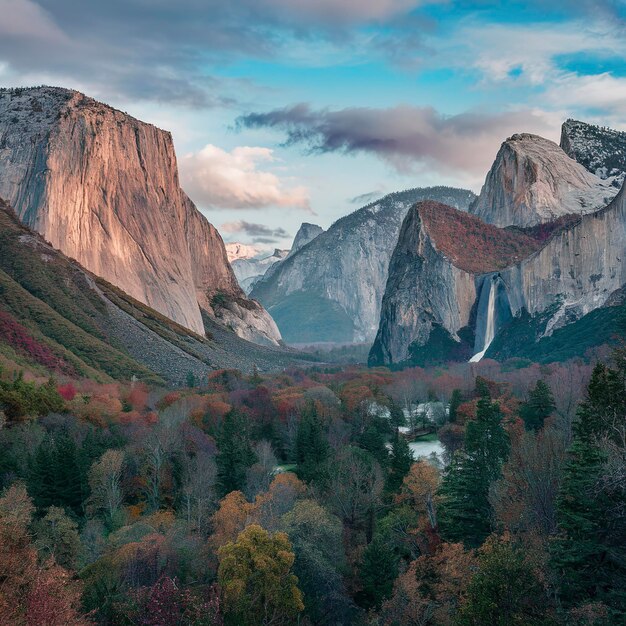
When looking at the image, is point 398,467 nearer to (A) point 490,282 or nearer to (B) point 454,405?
(B) point 454,405

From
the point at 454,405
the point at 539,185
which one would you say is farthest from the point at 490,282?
the point at 454,405

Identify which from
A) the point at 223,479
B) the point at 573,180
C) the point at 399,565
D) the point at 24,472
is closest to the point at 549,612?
the point at 399,565

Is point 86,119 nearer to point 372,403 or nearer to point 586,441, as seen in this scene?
point 372,403

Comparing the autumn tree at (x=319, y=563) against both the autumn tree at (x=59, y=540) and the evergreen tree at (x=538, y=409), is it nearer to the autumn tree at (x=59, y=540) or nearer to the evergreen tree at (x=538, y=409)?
the autumn tree at (x=59, y=540)

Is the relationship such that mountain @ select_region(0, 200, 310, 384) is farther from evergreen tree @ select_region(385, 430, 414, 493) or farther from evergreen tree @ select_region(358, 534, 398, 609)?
evergreen tree @ select_region(358, 534, 398, 609)

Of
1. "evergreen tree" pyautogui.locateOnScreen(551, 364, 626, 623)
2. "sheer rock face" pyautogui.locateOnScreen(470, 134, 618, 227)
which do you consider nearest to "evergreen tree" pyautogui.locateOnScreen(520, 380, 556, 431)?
"evergreen tree" pyautogui.locateOnScreen(551, 364, 626, 623)
